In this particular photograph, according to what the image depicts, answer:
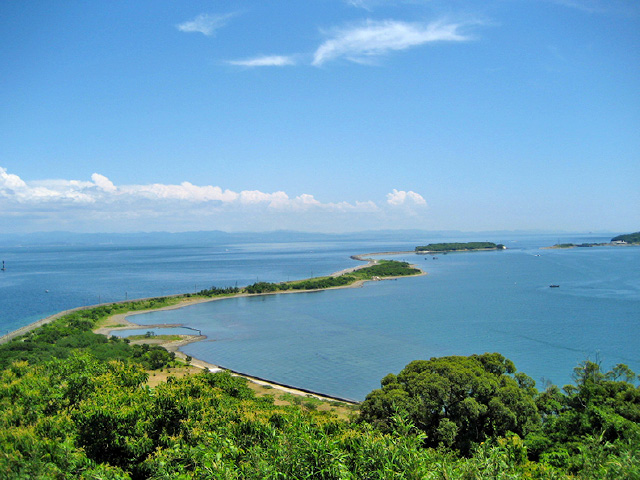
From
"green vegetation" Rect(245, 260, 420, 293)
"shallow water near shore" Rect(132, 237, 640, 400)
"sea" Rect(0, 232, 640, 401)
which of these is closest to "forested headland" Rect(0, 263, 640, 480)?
"shallow water near shore" Rect(132, 237, 640, 400)

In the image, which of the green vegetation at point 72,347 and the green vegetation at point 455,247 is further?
the green vegetation at point 455,247

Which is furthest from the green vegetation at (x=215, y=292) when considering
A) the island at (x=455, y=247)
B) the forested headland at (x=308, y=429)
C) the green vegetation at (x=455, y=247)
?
the green vegetation at (x=455, y=247)

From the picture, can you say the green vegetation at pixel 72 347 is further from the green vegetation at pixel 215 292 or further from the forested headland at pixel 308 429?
the green vegetation at pixel 215 292

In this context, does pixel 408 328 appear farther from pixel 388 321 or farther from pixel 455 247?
pixel 455 247

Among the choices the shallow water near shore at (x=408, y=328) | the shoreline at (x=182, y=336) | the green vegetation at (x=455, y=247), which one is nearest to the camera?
the shoreline at (x=182, y=336)

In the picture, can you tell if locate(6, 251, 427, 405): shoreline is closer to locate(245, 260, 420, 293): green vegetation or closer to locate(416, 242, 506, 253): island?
locate(245, 260, 420, 293): green vegetation

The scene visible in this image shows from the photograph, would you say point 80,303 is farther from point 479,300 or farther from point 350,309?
point 479,300

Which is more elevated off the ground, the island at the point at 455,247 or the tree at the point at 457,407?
the island at the point at 455,247
